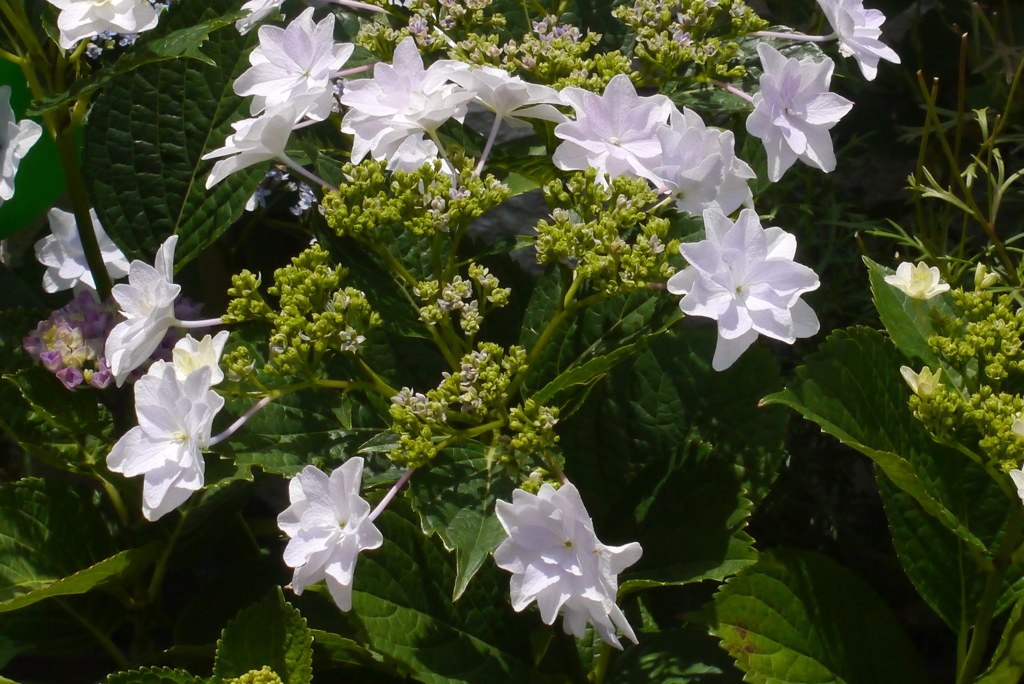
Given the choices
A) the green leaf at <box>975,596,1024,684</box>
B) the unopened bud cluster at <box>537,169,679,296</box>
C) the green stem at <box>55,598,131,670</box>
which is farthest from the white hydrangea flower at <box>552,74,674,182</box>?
the green stem at <box>55,598,131,670</box>

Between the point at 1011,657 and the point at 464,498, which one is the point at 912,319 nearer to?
the point at 1011,657

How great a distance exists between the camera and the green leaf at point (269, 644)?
36.3 inches

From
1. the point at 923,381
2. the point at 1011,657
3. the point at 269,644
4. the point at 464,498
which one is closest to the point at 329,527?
the point at 464,498

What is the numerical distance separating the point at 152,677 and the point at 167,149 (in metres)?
0.62

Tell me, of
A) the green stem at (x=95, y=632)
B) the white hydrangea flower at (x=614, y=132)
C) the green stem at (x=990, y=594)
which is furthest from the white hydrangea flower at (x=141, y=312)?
the green stem at (x=990, y=594)

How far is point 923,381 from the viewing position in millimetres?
844

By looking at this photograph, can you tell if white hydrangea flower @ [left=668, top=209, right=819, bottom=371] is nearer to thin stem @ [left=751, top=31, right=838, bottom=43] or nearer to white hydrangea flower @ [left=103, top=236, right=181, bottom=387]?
thin stem @ [left=751, top=31, right=838, bottom=43]

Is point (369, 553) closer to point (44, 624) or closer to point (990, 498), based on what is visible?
point (44, 624)

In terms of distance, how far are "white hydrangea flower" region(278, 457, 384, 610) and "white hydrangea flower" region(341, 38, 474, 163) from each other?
0.30 metres

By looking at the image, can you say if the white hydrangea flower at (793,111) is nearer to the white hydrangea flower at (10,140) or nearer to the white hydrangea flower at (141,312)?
the white hydrangea flower at (141,312)

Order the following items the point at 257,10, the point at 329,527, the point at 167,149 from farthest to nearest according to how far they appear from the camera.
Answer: the point at 167,149, the point at 257,10, the point at 329,527

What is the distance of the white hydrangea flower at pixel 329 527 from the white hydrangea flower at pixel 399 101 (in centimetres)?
30

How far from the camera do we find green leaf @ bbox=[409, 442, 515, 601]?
2.57 ft

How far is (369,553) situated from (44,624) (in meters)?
0.54
